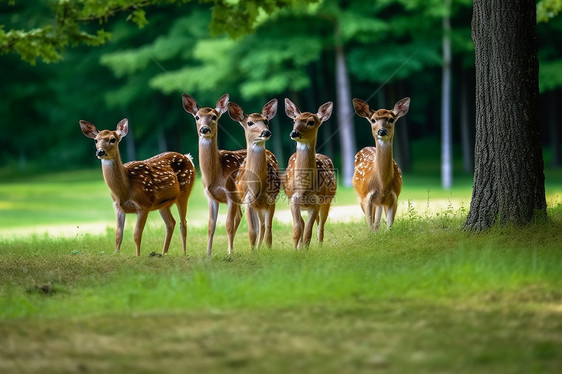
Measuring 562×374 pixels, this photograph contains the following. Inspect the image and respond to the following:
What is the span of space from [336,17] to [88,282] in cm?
1689

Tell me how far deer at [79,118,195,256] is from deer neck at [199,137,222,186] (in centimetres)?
71

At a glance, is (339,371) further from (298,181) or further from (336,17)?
(336,17)

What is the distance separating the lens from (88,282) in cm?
795

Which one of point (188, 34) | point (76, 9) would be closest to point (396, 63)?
point (188, 34)

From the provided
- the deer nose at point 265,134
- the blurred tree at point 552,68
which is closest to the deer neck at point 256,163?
the deer nose at point 265,134

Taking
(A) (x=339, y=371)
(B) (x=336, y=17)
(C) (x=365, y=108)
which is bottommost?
(A) (x=339, y=371)

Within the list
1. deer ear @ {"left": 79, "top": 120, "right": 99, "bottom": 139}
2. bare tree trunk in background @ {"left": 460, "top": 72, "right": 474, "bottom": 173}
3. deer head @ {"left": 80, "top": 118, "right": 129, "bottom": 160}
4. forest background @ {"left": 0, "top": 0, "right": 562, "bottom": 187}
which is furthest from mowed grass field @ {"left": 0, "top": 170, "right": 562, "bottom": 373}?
bare tree trunk in background @ {"left": 460, "top": 72, "right": 474, "bottom": 173}

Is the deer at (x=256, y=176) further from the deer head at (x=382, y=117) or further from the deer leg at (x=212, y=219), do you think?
the deer head at (x=382, y=117)

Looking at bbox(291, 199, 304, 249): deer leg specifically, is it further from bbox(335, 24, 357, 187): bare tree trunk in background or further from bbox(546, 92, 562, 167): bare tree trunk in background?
bbox(546, 92, 562, 167): bare tree trunk in background

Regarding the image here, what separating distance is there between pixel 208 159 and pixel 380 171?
205 centimetres

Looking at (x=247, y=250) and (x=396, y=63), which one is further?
(x=396, y=63)

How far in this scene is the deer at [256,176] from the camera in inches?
359

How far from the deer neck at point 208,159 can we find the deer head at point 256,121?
55 centimetres

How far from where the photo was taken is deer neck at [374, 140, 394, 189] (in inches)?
386
